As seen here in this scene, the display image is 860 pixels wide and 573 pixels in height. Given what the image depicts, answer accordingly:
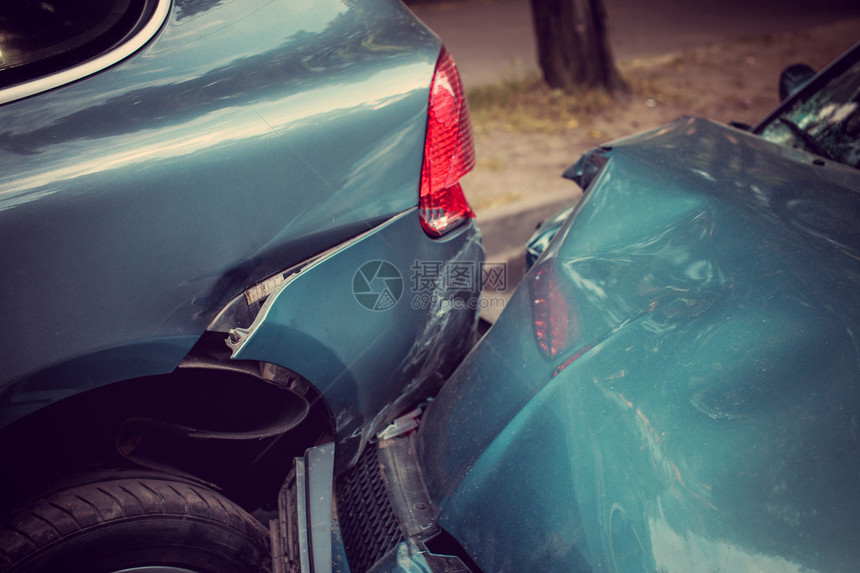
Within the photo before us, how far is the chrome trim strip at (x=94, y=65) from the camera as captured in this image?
120 centimetres

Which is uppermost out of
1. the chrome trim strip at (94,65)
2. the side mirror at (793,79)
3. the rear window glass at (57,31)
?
the rear window glass at (57,31)

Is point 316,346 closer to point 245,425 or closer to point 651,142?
point 245,425

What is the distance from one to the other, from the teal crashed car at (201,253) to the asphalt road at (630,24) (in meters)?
5.36

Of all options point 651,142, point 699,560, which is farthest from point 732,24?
point 699,560

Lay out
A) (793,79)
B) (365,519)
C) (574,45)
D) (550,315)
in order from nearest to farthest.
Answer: (550,315) < (365,519) < (793,79) < (574,45)

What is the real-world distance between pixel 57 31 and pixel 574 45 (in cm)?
513

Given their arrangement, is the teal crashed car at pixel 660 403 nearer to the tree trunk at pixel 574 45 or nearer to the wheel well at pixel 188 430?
the wheel well at pixel 188 430


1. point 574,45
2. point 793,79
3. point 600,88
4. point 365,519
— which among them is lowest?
point 600,88

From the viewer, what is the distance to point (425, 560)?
4.17 ft

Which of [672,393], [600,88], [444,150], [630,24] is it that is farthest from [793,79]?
[630,24]

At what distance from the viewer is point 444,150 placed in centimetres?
160

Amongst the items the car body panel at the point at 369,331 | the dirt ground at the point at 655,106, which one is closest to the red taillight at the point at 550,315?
the car body panel at the point at 369,331

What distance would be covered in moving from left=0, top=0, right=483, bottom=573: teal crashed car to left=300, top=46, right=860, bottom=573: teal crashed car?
0.83 feet

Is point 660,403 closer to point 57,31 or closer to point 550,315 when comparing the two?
point 550,315
